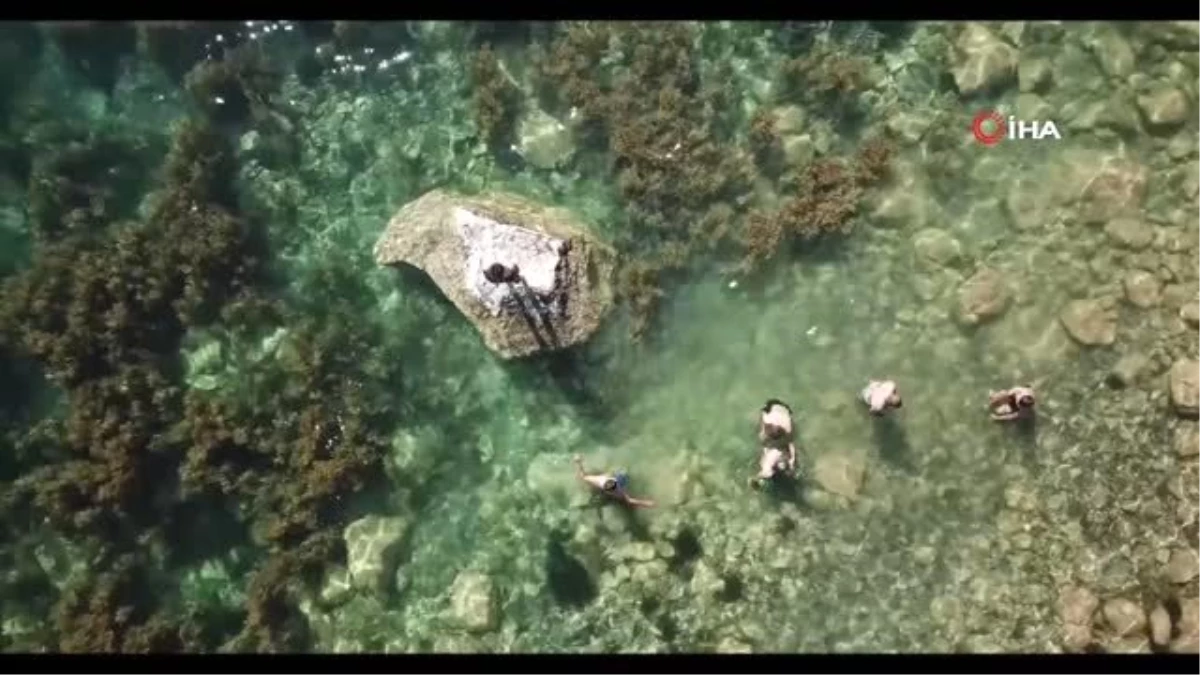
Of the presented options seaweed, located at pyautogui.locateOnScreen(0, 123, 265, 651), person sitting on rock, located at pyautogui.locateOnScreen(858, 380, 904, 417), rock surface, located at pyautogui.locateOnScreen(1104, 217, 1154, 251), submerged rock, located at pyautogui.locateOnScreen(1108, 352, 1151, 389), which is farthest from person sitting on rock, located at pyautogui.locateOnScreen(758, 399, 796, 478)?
seaweed, located at pyautogui.locateOnScreen(0, 123, 265, 651)

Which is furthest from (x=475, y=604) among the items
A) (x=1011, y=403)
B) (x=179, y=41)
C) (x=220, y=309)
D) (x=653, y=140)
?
(x=179, y=41)

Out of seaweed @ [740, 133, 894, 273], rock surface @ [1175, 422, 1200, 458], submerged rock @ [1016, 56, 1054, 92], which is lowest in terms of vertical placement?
rock surface @ [1175, 422, 1200, 458]

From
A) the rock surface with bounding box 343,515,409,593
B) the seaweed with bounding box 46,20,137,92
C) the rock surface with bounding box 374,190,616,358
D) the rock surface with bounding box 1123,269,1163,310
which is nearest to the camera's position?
the rock surface with bounding box 1123,269,1163,310

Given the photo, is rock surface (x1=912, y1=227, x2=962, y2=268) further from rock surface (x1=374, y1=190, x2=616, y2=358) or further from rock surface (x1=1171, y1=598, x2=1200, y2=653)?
rock surface (x1=1171, y1=598, x2=1200, y2=653)

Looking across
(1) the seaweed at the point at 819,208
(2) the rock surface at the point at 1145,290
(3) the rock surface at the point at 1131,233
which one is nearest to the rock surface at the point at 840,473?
(1) the seaweed at the point at 819,208

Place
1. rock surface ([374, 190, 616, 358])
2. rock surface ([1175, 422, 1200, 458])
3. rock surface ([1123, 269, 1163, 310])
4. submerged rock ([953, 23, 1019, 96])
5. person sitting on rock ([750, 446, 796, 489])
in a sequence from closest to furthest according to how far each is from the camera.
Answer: rock surface ([1175, 422, 1200, 458]), person sitting on rock ([750, 446, 796, 489]), rock surface ([1123, 269, 1163, 310]), rock surface ([374, 190, 616, 358]), submerged rock ([953, 23, 1019, 96])

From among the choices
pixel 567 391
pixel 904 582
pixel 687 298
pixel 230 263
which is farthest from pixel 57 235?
pixel 904 582
